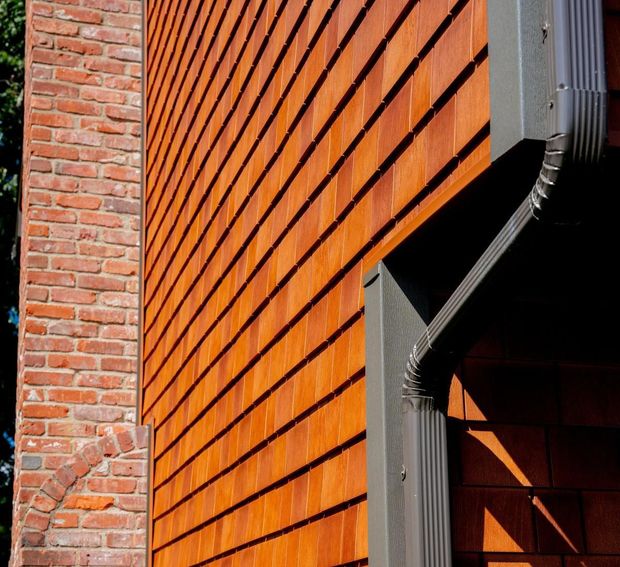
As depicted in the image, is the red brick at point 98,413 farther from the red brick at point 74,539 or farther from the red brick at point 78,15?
the red brick at point 78,15

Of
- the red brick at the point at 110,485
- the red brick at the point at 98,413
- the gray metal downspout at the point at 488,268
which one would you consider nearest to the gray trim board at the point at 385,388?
the gray metal downspout at the point at 488,268

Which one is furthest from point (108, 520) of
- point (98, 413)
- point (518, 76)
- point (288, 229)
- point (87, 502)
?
point (518, 76)

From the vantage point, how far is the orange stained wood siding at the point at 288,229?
2465 mm

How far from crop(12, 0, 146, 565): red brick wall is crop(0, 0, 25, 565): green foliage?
9.95 metres

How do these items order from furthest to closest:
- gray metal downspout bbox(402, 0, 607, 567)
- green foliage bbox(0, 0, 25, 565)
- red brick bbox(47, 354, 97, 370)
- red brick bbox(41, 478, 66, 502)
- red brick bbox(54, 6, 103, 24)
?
1. green foliage bbox(0, 0, 25, 565)
2. red brick bbox(54, 6, 103, 24)
3. red brick bbox(47, 354, 97, 370)
4. red brick bbox(41, 478, 66, 502)
5. gray metal downspout bbox(402, 0, 607, 567)

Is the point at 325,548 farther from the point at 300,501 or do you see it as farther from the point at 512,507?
the point at 512,507

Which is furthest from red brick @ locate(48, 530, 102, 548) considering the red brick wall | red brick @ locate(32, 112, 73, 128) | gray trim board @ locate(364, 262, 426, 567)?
gray trim board @ locate(364, 262, 426, 567)

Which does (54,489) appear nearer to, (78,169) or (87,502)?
(87,502)

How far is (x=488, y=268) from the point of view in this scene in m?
1.91

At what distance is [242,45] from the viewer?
4.31 metres

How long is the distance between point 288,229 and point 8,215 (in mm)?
14325

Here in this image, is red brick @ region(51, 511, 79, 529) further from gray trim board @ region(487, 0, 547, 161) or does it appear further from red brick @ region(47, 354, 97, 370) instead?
gray trim board @ region(487, 0, 547, 161)

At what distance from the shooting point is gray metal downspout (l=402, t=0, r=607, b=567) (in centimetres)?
168

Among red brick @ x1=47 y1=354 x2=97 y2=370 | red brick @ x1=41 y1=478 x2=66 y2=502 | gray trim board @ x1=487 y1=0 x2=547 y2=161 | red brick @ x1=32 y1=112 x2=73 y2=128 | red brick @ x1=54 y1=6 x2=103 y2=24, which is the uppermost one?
red brick @ x1=54 y1=6 x2=103 y2=24
